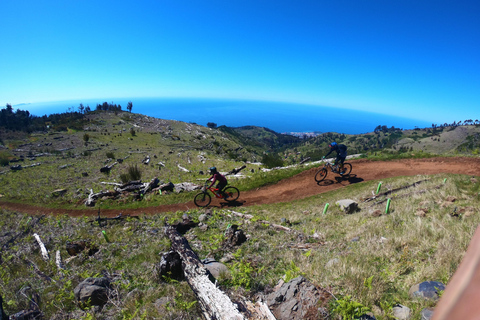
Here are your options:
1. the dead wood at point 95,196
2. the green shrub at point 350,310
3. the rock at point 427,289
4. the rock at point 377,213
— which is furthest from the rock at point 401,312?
the dead wood at point 95,196

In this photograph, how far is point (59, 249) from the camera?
10078mm

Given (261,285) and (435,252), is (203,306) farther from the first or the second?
(435,252)

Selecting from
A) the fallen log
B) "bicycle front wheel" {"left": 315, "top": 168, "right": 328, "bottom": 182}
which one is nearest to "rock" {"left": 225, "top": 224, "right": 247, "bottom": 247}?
the fallen log

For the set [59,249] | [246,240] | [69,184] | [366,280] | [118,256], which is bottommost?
[69,184]

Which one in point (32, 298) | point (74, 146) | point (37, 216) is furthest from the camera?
point (74, 146)

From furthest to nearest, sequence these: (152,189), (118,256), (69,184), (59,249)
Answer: (69,184) → (152,189) → (59,249) → (118,256)

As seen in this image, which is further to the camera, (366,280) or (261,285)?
(261,285)

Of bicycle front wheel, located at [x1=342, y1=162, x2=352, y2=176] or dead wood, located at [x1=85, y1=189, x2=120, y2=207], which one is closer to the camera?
dead wood, located at [x1=85, y1=189, x2=120, y2=207]

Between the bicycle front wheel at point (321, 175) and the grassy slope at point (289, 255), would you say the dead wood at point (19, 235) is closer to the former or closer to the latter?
the grassy slope at point (289, 255)

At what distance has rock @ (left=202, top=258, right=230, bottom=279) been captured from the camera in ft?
20.1

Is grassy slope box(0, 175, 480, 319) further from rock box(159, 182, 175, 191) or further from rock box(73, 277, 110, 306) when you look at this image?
rock box(159, 182, 175, 191)

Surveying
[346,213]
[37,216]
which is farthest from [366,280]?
[37,216]

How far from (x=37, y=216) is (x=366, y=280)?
20.4m

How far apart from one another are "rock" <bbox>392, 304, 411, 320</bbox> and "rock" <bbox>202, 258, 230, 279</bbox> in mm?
3847
